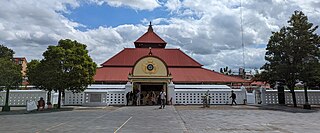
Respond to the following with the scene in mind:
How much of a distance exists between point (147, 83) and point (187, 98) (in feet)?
15.0

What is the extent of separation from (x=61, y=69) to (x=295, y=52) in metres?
20.6

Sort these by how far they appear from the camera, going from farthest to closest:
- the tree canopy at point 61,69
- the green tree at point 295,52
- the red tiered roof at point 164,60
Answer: the red tiered roof at point 164,60
the green tree at point 295,52
the tree canopy at point 61,69

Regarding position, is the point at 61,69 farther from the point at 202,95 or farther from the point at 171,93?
the point at 202,95

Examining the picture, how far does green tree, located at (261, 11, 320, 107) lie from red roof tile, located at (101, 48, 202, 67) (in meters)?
15.0

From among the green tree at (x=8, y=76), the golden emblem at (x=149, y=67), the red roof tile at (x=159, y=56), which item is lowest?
the green tree at (x=8, y=76)

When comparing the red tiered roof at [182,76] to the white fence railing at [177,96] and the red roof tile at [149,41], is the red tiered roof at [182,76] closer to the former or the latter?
the white fence railing at [177,96]

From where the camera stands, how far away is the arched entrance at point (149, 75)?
31047 mm

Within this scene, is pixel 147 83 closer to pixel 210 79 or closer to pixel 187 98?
pixel 187 98

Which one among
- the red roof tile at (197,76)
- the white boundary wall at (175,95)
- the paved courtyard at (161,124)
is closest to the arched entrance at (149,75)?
the white boundary wall at (175,95)

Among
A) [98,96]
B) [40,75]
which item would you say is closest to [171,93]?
[98,96]

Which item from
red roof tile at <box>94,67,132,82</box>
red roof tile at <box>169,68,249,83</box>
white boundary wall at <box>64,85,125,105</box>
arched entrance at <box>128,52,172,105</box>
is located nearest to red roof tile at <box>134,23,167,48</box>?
red roof tile at <box>94,67,132,82</box>

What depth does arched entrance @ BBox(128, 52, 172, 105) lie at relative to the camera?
102 ft

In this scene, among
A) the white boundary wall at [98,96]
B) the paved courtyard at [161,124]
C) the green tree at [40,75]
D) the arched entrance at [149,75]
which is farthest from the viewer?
the arched entrance at [149,75]

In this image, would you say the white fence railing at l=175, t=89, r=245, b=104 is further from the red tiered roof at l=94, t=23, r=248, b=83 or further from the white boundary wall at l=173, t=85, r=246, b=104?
the red tiered roof at l=94, t=23, r=248, b=83
